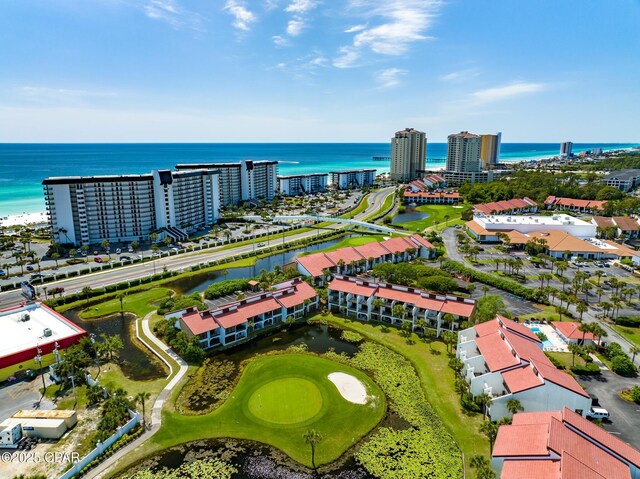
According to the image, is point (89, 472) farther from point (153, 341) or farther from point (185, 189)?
point (185, 189)

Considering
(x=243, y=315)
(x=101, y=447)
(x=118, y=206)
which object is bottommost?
(x=101, y=447)

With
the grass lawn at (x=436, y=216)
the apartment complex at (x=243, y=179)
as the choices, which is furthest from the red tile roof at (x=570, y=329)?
the apartment complex at (x=243, y=179)

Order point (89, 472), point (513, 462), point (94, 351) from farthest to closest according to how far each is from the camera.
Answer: point (94, 351)
point (89, 472)
point (513, 462)

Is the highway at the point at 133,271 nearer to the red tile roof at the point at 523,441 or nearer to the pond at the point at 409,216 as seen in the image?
the pond at the point at 409,216

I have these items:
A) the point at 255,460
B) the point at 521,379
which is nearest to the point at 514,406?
the point at 521,379

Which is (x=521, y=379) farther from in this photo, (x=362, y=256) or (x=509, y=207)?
(x=509, y=207)

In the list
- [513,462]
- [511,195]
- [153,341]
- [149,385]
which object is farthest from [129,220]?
[511,195]
